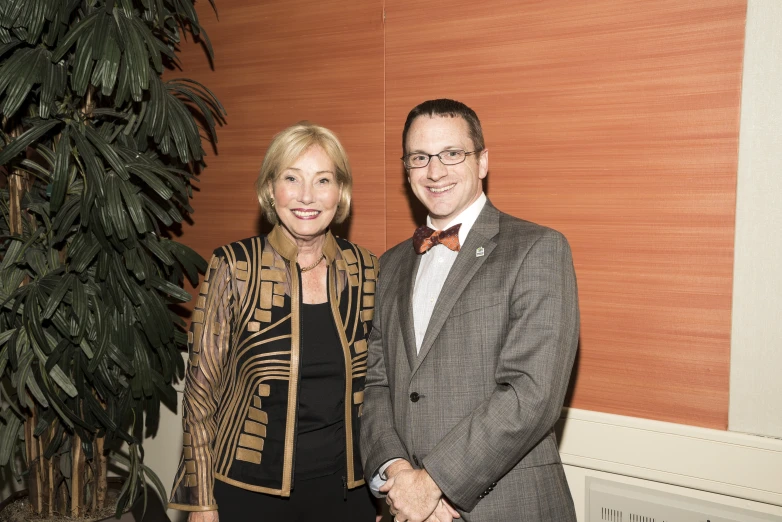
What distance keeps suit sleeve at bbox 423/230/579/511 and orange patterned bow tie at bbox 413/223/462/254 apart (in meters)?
0.25

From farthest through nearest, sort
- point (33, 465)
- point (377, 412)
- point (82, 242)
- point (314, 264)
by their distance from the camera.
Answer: point (33, 465) < point (82, 242) < point (314, 264) < point (377, 412)

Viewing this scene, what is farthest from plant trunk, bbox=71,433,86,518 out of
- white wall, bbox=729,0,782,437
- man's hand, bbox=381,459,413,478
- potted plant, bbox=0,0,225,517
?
white wall, bbox=729,0,782,437

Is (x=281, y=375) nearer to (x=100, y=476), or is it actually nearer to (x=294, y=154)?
(x=294, y=154)

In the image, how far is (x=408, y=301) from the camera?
1.99 meters

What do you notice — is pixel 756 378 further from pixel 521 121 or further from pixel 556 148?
pixel 521 121

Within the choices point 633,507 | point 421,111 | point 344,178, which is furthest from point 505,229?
point 633,507

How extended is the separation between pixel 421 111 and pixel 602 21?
88 cm

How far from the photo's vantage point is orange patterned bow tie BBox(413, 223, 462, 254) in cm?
194

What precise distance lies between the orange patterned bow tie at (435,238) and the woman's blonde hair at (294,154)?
1.28 feet

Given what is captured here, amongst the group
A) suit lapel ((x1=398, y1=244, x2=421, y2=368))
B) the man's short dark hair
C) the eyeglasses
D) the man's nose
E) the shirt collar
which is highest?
the man's short dark hair

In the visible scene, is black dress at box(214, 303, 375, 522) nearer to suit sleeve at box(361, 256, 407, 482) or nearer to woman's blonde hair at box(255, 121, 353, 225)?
suit sleeve at box(361, 256, 407, 482)

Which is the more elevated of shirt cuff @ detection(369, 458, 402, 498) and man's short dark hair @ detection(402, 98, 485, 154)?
man's short dark hair @ detection(402, 98, 485, 154)

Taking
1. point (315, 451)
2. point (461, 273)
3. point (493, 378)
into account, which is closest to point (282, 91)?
point (461, 273)

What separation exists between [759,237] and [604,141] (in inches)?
24.1
